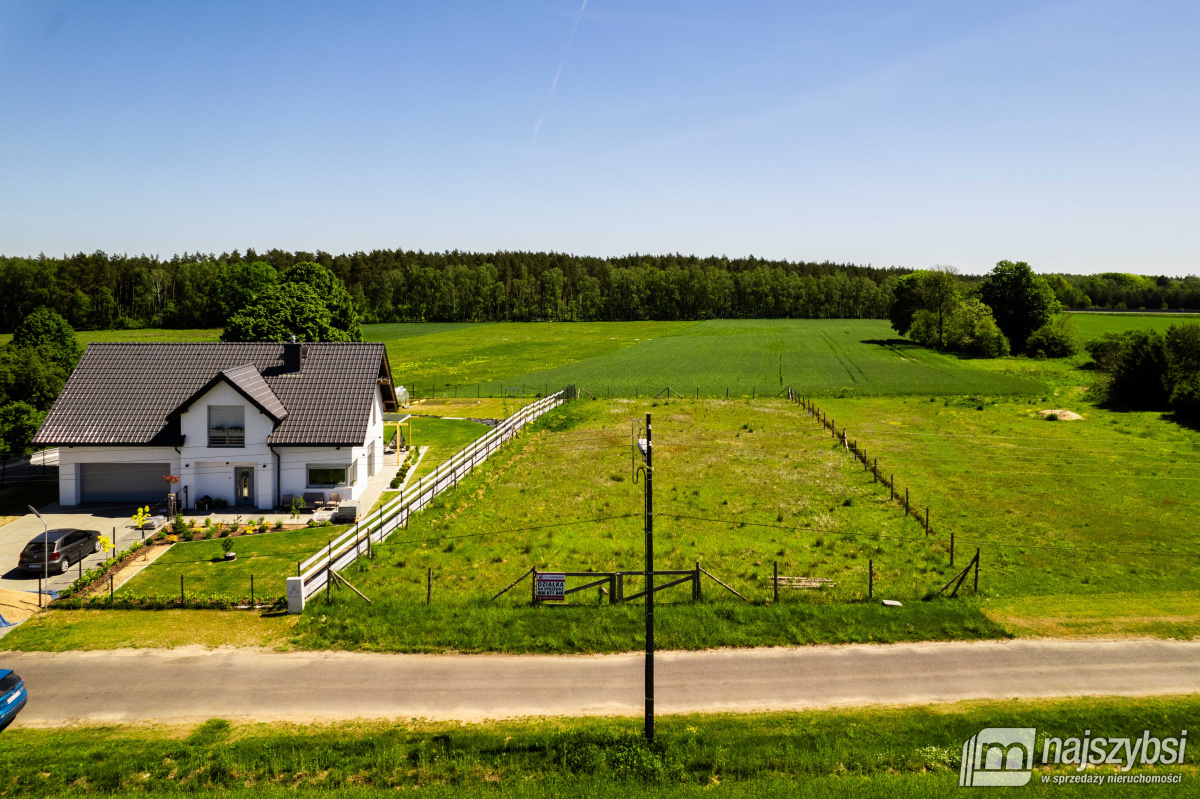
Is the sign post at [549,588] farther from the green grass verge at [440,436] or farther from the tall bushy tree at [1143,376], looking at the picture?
the tall bushy tree at [1143,376]

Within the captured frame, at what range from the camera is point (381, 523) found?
102 ft

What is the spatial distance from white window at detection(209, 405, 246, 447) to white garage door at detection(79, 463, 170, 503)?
353 centimetres

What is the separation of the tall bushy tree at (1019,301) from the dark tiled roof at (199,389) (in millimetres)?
99484

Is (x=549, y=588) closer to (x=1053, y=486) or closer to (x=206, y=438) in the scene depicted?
(x=206, y=438)

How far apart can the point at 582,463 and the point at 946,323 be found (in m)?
90.9

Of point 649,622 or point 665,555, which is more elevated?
point 649,622

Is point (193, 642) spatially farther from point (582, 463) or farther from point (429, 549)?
point (582, 463)

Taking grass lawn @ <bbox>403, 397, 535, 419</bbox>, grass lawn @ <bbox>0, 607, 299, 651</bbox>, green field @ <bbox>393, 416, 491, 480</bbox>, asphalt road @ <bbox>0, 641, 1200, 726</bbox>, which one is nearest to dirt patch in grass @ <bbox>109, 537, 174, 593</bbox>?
grass lawn @ <bbox>0, 607, 299, 651</bbox>

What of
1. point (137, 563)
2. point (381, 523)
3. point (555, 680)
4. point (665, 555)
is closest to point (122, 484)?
point (137, 563)

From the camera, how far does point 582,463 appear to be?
46.2 meters

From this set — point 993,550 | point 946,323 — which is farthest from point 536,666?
point 946,323

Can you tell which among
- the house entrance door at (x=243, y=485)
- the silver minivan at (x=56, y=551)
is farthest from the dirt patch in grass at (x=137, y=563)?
the house entrance door at (x=243, y=485)

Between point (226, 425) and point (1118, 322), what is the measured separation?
621ft

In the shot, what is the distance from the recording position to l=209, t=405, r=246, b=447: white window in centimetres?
3641
